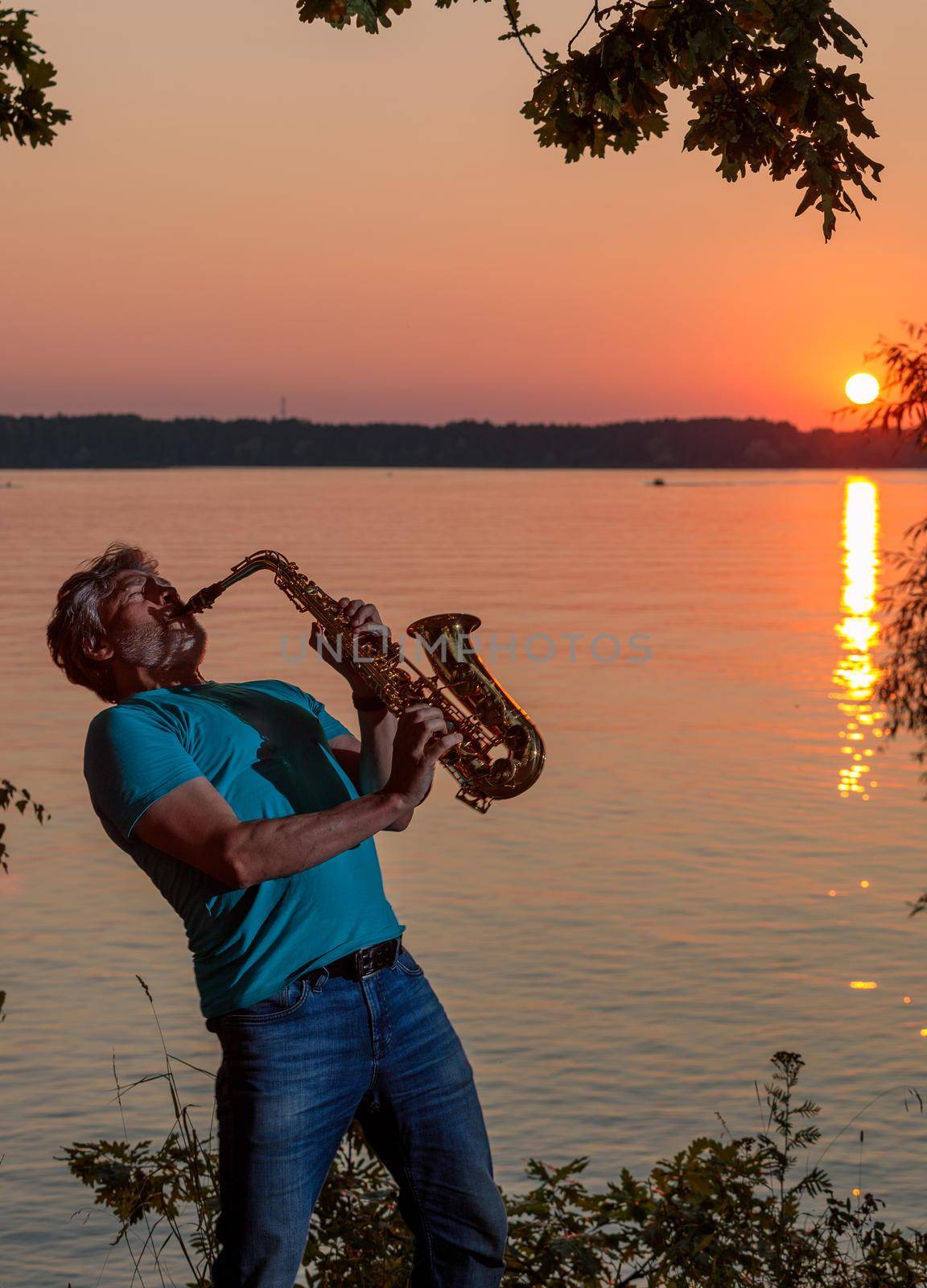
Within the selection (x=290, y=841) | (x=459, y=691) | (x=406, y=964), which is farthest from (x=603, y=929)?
→ (x=290, y=841)

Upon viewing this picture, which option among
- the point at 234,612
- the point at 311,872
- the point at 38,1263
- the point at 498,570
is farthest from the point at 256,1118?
the point at 498,570

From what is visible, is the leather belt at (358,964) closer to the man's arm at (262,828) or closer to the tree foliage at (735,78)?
the man's arm at (262,828)

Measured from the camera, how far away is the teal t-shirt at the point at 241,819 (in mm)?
3527

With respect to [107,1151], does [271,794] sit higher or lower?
higher

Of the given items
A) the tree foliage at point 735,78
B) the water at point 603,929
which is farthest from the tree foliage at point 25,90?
the water at point 603,929

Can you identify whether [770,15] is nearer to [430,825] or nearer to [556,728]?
[430,825]

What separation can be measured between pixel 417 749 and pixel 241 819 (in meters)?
0.41

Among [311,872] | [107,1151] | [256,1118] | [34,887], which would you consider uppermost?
[311,872]

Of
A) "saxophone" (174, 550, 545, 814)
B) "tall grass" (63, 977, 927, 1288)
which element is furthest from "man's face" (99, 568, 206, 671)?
"tall grass" (63, 977, 927, 1288)

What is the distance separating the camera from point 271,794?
3.70 meters

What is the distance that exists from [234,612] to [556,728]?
755 inches

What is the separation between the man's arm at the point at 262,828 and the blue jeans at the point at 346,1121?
302 mm

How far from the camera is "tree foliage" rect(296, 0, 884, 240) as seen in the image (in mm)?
4453

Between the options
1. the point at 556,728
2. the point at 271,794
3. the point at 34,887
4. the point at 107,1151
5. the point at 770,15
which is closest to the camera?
the point at 271,794
